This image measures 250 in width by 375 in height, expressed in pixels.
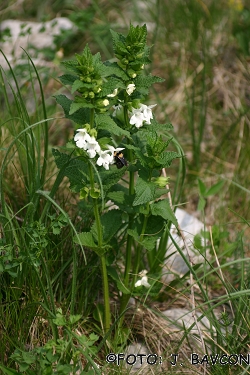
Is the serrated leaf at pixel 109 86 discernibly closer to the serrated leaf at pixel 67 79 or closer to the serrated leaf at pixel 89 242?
the serrated leaf at pixel 67 79

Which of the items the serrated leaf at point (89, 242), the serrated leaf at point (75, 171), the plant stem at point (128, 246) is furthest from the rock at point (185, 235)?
the serrated leaf at point (75, 171)

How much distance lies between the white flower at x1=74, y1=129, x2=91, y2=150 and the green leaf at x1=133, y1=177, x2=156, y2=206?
Result: 9.6 inches

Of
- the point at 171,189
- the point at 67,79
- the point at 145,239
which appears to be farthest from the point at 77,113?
the point at 171,189

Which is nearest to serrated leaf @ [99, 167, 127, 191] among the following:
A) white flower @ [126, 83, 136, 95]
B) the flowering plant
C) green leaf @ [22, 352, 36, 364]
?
the flowering plant

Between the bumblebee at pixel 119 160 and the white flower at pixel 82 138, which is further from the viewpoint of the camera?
the bumblebee at pixel 119 160

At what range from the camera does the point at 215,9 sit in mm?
3930

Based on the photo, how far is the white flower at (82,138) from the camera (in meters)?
1.65

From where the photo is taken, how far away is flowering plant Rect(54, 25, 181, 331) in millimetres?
1680

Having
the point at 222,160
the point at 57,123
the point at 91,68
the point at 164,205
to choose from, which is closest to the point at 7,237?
the point at 164,205

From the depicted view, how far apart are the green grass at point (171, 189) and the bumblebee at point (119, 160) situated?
19cm

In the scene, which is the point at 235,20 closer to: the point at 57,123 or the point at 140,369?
the point at 57,123

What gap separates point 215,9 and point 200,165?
133 centimetres

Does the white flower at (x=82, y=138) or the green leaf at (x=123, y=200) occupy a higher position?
the white flower at (x=82, y=138)

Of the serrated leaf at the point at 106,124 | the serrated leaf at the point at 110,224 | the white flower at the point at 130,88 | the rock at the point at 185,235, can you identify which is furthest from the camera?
the rock at the point at 185,235
